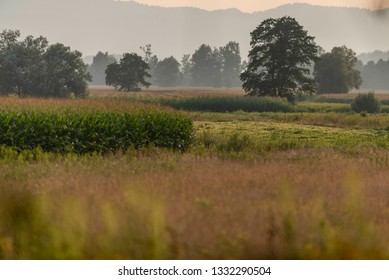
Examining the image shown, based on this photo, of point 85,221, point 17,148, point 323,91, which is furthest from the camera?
point 323,91

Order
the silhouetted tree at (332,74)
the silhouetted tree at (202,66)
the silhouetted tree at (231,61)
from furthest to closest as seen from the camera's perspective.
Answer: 1. the silhouetted tree at (231,61)
2. the silhouetted tree at (202,66)
3. the silhouetted tree at (332,74)

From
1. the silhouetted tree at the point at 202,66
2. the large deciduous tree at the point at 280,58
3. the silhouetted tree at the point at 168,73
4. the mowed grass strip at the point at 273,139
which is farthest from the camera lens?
the silhouetted tree at the point at 202,66

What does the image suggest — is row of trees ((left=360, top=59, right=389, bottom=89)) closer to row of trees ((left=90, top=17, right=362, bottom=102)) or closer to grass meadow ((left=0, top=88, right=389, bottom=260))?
row of trees ((left=90, top=17, right=362, bottom=102))

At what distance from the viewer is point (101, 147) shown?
1894cm

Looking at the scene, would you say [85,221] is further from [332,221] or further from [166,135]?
[166,135]

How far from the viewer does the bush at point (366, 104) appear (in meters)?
55.9

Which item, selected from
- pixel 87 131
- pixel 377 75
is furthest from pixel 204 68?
pixel 87 131

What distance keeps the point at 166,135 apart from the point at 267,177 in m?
12.3

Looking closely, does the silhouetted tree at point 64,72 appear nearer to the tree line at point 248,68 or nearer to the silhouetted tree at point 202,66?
the tree line at point 248,68

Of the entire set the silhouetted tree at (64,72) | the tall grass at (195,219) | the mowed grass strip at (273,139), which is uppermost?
the silhouetted tree at (64,72)

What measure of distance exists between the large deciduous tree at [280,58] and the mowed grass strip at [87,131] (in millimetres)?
47440

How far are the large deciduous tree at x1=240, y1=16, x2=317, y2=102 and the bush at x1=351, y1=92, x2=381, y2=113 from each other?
11.8 m

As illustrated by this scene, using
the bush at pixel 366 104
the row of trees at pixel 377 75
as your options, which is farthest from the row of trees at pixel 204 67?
the bush at pixel 366 104

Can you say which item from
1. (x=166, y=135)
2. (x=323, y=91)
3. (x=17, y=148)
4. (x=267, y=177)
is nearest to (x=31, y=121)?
(x=17, y=148)
